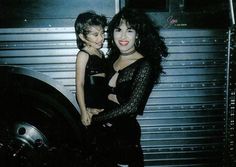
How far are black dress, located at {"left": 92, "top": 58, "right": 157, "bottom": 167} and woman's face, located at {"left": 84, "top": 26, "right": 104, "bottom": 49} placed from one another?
253 millimetres

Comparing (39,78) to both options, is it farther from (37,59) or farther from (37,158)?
(37,158)

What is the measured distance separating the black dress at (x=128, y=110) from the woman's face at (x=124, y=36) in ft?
0.55

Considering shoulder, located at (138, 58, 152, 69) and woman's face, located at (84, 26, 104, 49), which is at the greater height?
woman's face, located at (84, 26, 104, 49)

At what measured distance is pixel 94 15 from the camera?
2785 mm

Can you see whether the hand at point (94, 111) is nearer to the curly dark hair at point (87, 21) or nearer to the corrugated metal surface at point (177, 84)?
the corrugated metal surface at point (177, 84)

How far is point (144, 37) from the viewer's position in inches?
115

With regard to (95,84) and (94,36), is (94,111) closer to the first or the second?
(95,84)

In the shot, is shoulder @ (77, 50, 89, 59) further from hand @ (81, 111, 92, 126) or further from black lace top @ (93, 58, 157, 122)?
hand @ (81, 111, 92, 126)

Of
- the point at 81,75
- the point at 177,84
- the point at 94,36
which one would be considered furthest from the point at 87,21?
the point at 177,84

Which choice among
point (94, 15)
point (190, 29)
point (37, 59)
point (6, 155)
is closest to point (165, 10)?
point (190, 29)

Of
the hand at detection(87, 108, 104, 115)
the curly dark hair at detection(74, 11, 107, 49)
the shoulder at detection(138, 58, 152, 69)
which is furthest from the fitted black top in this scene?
the shoulder at detection(138, 58, 152, 69)

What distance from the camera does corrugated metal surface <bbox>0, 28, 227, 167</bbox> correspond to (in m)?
2.91

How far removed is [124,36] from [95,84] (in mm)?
470

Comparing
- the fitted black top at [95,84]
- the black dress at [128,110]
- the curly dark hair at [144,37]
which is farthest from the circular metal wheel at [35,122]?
the curly dark hair at [144,37]
